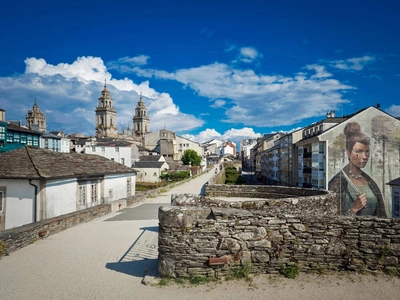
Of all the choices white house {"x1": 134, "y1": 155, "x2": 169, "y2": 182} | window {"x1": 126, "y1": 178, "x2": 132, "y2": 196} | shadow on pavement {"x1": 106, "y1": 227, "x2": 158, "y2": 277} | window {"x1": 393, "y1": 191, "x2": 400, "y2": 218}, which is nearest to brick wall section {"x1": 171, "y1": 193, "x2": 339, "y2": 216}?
shadow on pavement {"x1": 106, "y1": 227, "x2": 158, "y2": 277}

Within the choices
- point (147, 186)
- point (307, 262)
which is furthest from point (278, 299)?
point (147, 186)

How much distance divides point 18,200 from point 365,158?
37.1m

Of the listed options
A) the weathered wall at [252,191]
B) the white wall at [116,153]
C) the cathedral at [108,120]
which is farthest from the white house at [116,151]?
the cathedral at [108,120]

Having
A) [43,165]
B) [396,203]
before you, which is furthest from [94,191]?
[396,203]

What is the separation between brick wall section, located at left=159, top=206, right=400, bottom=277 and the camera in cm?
590

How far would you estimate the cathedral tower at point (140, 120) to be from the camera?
5827 inches

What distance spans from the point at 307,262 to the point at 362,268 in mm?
1212

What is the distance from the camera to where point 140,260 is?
304 inches

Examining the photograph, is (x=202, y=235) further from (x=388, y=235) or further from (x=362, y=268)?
(x=388, y=235)

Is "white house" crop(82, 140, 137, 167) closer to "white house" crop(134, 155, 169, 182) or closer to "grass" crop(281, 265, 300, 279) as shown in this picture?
"white house" crop(134, 155, 169, 182)

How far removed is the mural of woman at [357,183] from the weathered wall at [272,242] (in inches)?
1206

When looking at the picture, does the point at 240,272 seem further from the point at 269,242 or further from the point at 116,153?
the point at 116,153

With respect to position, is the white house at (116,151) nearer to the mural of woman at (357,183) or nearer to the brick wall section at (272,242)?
the mural of woman at (357,183)

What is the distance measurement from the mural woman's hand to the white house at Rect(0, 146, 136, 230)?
30265 millimetres
